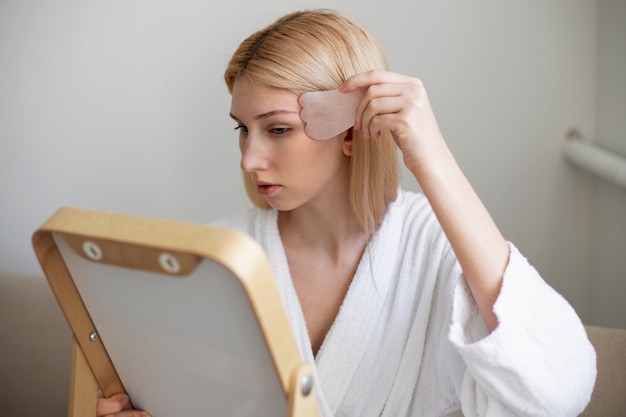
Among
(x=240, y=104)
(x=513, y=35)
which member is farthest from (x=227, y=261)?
(x=513, y=35)

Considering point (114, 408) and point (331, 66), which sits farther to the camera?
point (331, 66)

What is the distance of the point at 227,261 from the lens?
2.33 feet

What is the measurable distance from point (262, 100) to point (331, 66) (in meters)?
0.12

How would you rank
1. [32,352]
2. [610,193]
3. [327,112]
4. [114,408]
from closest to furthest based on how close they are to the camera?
1. [114,408]
2. [327,112]
3. [32,352]
4. [610,193]

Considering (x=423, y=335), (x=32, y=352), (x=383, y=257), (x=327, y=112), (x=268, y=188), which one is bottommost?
(x=32, y=352)

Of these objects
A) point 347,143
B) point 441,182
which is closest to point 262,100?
point 347,143

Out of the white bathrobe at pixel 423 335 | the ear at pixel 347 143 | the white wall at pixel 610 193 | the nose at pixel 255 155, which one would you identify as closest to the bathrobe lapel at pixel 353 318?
the white bathrobe at pixel 423 335

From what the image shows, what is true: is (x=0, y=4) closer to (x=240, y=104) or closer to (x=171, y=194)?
(x=171, y=194)

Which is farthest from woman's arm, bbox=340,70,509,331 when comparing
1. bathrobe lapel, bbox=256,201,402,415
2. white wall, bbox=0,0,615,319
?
white wall, bbox=0,0,615,319

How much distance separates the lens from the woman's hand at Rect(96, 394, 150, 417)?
1.03m

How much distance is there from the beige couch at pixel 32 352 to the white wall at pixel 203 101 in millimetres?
204

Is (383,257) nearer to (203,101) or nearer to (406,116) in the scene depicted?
(406,116)

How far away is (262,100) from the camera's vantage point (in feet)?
3.94

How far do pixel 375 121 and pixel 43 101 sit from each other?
96 centimetres
